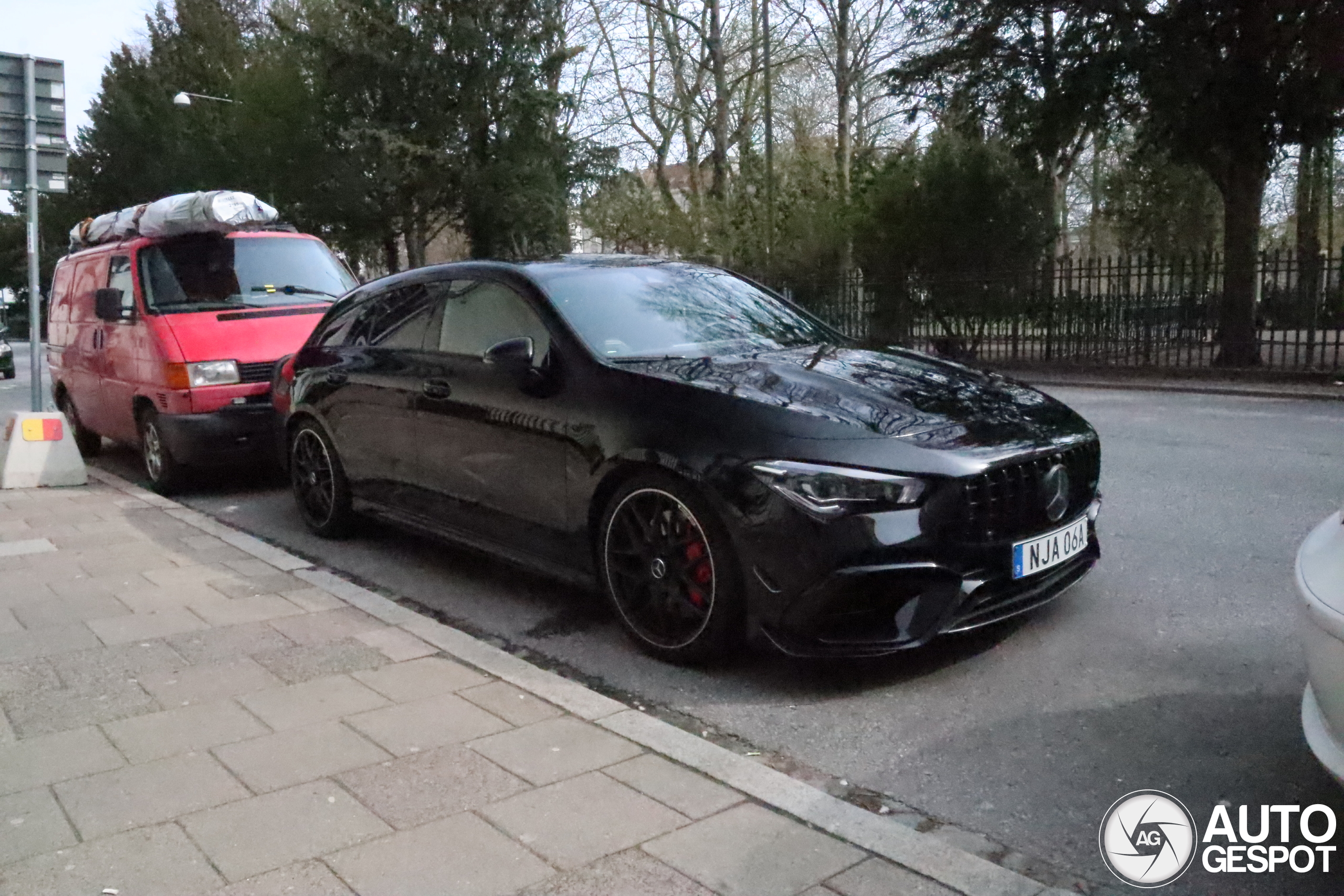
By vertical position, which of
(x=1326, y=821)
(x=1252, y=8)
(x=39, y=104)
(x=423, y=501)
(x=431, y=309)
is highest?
(x=1252, y=8)

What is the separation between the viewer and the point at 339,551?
6980mm

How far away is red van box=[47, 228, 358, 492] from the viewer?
8664mm

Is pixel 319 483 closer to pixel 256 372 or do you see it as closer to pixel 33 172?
pixel 256 372

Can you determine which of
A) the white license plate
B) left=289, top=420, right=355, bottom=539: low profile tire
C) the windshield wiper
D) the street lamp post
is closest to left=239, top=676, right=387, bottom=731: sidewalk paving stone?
the white license plate

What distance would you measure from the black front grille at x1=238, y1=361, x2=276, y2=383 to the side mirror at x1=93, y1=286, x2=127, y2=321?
1299 millimetres

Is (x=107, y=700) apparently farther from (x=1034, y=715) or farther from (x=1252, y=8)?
(x=1252, y=8)

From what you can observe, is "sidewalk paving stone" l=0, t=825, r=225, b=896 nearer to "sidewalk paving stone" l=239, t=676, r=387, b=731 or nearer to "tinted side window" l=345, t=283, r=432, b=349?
"sidewalk paving stone" l=239, t=676, r=387, b=731

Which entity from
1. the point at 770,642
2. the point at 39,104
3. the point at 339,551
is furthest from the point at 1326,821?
the point at 39,104

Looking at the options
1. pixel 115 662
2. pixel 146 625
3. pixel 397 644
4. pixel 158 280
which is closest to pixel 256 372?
pixel 158 280

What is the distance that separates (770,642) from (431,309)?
2917 mm

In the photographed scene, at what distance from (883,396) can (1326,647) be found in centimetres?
209

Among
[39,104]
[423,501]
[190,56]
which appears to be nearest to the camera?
[423,501]

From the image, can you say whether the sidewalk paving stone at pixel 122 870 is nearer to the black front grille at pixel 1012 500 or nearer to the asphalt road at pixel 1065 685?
the asphalt road at pixel 1065 685

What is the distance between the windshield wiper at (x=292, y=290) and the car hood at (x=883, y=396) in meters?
5.46
